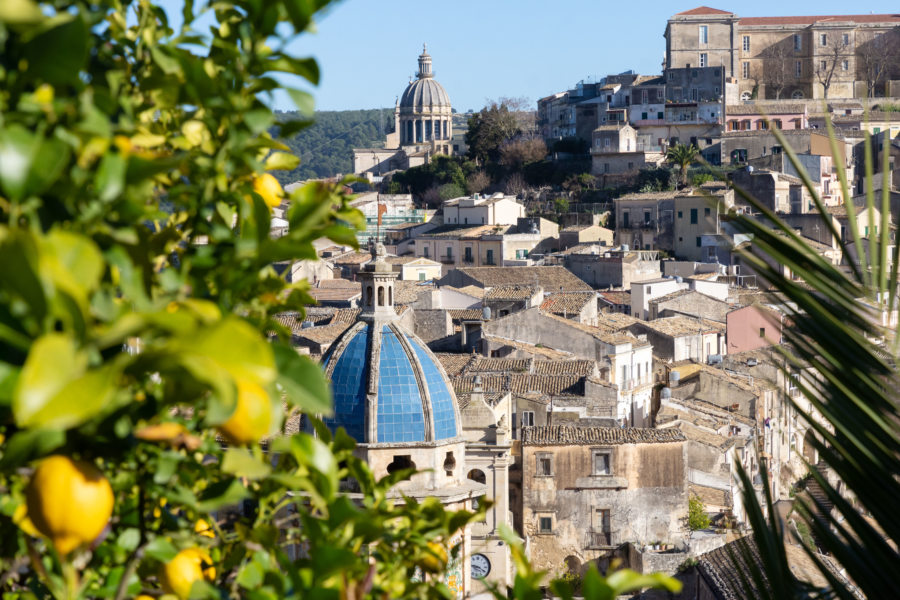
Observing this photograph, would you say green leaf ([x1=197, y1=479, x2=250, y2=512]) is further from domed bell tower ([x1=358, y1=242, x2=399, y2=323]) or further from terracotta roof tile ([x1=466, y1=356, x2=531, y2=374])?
terracotta roof tile ([x1=466, y1=356, x2=531, y2=374])

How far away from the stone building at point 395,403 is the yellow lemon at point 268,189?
14.0 metres

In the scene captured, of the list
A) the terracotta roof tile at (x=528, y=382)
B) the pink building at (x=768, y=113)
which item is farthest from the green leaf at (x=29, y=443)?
the pink building at (x=768, y=113)

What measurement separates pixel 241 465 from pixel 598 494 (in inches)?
891

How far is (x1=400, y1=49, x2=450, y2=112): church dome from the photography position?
357 feet

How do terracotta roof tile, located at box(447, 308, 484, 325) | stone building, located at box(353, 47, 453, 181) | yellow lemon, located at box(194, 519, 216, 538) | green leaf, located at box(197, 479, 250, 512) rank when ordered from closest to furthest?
1. green leaf, located at box(197, 479, 250, 512)
2. yellow lemon, located at box(194, 519, 216, 538)
3. terracotta roof tile, located at box(447, 308, 484, 325)
4. stone building, located at box(353, 47, 453, 181)

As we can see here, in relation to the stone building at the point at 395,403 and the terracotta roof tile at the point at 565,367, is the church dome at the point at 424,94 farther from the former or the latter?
the stone building at the point at 395,403

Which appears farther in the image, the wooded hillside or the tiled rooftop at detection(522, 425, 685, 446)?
the wooded hillside

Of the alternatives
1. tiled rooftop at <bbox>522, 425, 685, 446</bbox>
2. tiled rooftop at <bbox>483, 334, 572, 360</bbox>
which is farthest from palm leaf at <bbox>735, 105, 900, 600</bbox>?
tiled rooftop at <bbox>483, 334, 572, 360</bbox>

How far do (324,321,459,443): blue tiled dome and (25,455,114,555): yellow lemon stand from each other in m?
15.6

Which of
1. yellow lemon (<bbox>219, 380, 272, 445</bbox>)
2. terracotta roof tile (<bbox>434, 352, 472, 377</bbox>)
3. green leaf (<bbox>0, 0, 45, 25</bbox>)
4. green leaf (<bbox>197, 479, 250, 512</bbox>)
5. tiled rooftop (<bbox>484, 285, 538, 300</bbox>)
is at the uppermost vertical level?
green leaf (<bbox>0, 0, 45, 25</bbox>)

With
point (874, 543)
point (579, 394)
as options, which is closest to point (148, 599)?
point (874, 543)

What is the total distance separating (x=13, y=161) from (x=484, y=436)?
1876 centimetres

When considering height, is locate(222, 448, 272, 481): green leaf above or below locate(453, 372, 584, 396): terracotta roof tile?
above

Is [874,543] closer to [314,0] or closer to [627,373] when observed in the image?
[314,0]
